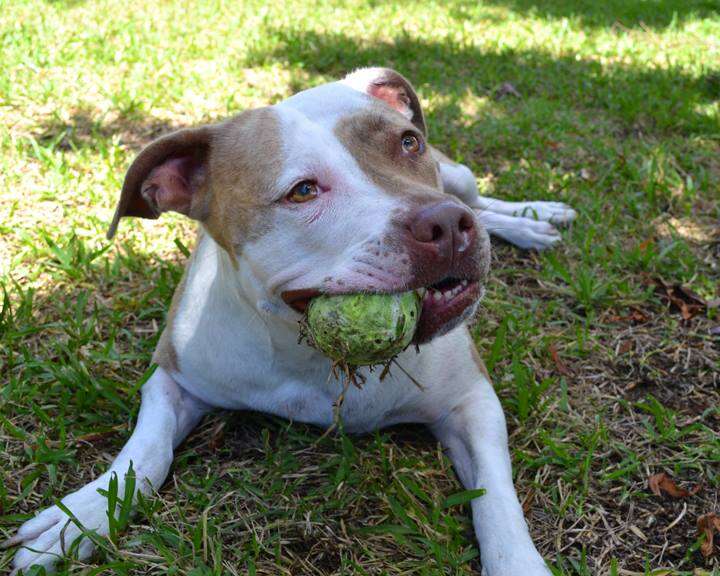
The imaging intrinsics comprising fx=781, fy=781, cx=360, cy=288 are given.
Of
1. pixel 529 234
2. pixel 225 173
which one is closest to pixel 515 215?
pixel 529 234

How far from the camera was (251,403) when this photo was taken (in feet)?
9.39

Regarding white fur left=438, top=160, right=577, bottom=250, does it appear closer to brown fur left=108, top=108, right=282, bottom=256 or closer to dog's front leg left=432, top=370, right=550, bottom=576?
dog's front leg left=432, top=370, right=550, bottom=576

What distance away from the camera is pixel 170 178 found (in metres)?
2.73

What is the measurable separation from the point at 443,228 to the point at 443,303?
253mm

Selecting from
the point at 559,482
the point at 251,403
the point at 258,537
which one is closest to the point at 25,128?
the point at 251,403

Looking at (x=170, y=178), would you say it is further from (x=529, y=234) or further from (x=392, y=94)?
(x=529, y=234)

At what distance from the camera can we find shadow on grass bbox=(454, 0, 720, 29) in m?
8.70

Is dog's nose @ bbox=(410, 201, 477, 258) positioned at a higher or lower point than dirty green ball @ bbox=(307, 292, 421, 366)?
higher

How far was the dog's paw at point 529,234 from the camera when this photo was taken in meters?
4.14

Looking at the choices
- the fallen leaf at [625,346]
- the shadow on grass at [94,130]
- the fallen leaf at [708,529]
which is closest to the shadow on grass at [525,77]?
the shadow on grass at [94,130]

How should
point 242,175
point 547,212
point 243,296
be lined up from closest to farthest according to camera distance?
1. point 242,175
2. point 243,296
3. point 547,212

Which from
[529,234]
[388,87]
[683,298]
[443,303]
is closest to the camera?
[443,303]

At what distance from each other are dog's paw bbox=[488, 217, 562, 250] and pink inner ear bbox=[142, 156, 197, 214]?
188 cm

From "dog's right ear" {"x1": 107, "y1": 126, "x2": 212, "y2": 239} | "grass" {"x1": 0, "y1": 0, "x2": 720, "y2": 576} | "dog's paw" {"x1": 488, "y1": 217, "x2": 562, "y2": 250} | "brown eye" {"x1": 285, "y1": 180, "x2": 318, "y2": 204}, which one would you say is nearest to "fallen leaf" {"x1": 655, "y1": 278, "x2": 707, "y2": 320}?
"grass" {"x1": 0, "y1": 0, "x2": 720, "y2": 576}
